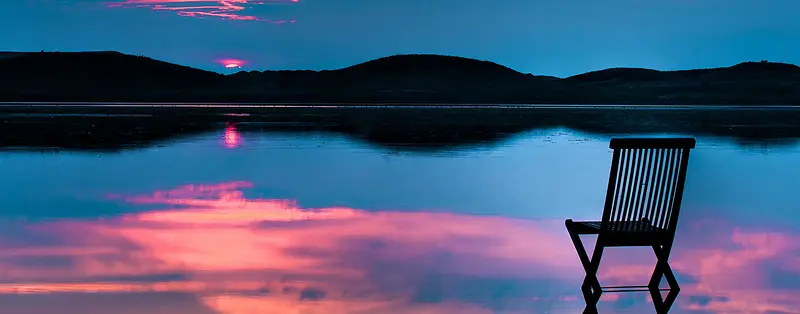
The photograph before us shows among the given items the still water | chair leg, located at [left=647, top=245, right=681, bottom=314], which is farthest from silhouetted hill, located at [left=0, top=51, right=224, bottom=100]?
chair leg, located at [left=647, top=245, right=681, bottom=314]

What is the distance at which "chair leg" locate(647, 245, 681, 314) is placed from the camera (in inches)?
218

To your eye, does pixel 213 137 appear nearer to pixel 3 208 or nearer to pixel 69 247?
pixel 3 208

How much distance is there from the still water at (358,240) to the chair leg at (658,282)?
76 millimetres

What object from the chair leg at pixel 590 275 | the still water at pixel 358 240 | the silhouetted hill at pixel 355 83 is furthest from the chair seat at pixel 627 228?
the silhouetted hill at pixel 355 83

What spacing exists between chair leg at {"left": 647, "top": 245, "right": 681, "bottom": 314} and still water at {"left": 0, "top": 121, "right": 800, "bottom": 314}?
0.25 feet

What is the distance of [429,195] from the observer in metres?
11.3

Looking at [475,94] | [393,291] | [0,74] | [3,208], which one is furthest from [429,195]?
[0,74]

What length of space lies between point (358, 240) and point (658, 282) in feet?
8.86

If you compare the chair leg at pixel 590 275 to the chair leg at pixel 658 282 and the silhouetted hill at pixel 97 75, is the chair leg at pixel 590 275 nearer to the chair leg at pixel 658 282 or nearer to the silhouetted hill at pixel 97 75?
the chair leg at pixel 658 282

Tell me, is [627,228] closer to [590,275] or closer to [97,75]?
[590,275]

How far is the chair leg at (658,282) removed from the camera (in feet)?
Answer: 18.1

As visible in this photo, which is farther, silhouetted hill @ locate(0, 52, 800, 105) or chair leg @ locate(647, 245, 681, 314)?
silhouetted hill @ locate(0, 52, 800, 105)

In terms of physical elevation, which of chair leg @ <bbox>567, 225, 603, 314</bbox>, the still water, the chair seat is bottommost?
the still water

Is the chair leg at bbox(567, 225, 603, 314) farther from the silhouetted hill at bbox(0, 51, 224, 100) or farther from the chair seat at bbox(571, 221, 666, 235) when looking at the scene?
the silhouetted hill at bbox(0, 51, 224, 100)
